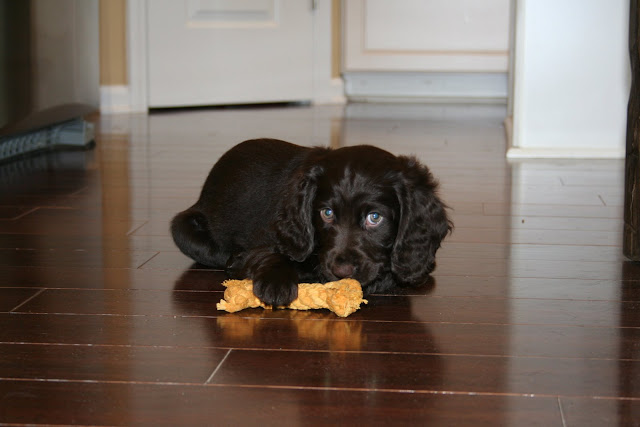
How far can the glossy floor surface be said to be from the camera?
5.12ft

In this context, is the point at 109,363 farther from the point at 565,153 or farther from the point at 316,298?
the point at 565,153

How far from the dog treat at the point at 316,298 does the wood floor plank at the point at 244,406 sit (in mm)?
497

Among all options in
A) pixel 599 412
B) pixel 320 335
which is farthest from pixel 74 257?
pixel 599 412

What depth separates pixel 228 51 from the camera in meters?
7.68

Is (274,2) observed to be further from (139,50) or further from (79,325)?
(79,325)

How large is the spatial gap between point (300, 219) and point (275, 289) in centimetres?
25

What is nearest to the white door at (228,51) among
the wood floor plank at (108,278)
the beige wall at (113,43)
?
the beige wall at (113,43)

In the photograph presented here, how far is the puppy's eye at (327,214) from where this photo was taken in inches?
89.0

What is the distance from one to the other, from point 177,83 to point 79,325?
570cm

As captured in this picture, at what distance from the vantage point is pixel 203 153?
5137mm

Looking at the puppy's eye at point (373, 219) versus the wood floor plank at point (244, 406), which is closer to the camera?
the wood floor plank at point (244, 406)

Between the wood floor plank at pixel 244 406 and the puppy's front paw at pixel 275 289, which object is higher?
the puppy's front paw at pixel 275 289

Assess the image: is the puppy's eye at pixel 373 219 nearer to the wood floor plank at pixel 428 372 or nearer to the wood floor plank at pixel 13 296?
the wood floor plank at pixel 428 372

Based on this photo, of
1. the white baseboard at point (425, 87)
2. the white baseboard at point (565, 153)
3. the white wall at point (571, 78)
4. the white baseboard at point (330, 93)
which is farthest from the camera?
the white baseboard at point (425, 87)
